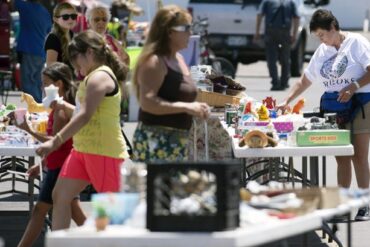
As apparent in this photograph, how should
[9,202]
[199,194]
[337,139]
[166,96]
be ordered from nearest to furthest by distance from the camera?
[199,194] → [166,96] → [337,139] → [9,202]

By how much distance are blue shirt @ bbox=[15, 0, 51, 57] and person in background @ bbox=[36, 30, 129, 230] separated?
6.78 meters

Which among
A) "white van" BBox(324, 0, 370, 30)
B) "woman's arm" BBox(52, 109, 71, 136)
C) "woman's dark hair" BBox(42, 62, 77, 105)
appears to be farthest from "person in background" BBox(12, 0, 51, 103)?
"white van" BBox(324, 0, 370, 30)

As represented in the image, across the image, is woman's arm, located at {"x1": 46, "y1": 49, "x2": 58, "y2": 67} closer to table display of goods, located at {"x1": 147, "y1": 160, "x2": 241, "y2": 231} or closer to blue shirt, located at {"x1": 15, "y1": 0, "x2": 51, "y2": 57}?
blue shirt, located at {"x1": 15, "y1": 0, "x2": 51, "y2": 57}

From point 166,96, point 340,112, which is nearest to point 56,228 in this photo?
point 166,96

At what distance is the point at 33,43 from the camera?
14.6 m

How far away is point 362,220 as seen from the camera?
10.4 metres

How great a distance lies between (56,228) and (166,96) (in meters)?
1.13

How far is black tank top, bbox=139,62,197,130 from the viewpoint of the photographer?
24.1 feet

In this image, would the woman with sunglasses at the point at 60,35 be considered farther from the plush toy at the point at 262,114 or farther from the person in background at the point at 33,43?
the person in background at the point at 33,43

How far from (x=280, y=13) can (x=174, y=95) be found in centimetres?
1576

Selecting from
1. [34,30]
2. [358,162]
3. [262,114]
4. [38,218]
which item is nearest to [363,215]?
[358,162]

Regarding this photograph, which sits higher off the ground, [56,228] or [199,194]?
[199,194]

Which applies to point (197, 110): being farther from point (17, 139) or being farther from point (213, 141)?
point (213, 141)

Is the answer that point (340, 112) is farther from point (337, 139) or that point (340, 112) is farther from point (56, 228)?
point (56, 228)
